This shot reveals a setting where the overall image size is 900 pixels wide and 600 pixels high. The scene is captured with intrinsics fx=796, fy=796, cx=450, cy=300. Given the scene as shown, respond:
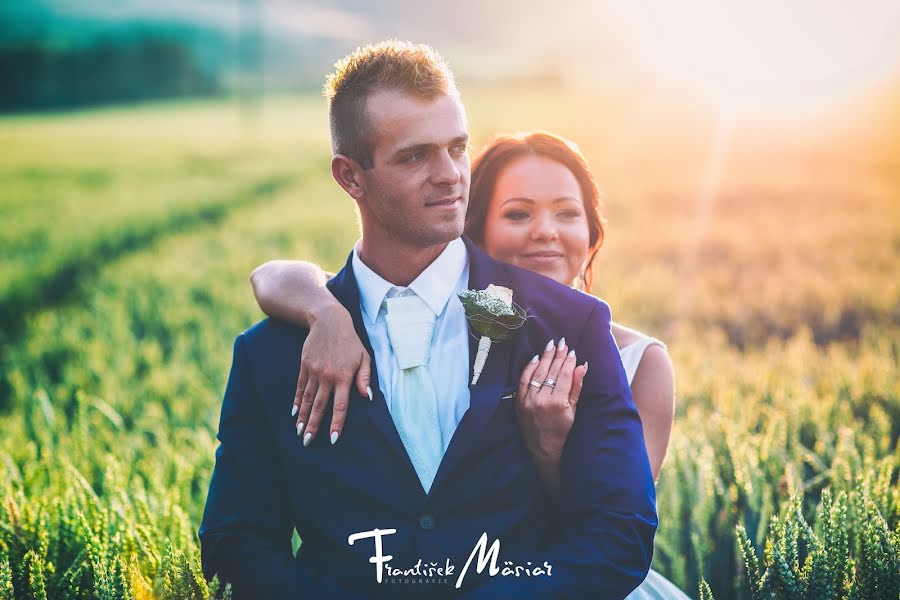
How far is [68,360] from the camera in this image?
24.4 ft

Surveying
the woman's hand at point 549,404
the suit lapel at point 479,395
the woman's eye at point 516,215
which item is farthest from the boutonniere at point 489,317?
the woman's eye at point 516,215

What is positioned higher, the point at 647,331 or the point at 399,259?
the point at 399,259

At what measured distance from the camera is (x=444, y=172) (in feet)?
7.88

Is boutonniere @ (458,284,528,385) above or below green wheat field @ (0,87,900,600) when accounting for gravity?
above

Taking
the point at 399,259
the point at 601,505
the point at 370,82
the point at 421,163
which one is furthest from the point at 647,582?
the point at 370,82

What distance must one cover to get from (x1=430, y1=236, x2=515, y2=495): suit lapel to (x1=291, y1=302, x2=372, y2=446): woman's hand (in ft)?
0.99

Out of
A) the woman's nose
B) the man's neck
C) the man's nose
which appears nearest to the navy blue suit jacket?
the man's neck

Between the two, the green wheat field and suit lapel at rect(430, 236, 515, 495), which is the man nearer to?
suit lapel at rect(430, 236, 515, 495)

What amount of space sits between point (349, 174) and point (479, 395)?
2.89 feet

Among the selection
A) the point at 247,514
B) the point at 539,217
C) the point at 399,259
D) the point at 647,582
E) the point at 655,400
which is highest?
the point at 539,217

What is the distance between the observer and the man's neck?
102 inches

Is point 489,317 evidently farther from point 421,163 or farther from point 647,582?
point 647,582

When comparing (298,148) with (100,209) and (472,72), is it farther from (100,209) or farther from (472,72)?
(472,72)

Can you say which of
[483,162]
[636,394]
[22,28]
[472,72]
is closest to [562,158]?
[483,162]
